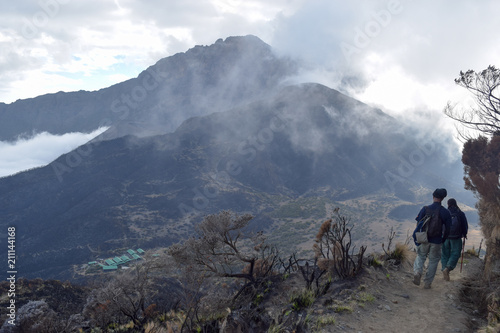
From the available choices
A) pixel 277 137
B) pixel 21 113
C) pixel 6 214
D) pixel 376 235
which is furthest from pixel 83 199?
pixel 21 113

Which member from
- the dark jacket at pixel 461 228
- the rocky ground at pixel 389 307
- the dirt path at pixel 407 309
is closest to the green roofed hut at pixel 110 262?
the rocky ground at pixel 389 307

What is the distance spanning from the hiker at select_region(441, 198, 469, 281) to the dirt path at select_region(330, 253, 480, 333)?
295 millimetres

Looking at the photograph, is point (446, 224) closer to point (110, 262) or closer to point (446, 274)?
point (446, 274)

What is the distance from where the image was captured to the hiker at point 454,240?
20.4 feet

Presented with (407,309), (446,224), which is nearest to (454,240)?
(446,224)

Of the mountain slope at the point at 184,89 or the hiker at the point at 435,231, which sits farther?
the mountain slope at the point at 184,89

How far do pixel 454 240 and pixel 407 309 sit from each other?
2.00 meters

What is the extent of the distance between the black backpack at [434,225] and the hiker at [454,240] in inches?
32.8

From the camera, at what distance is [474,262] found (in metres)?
8.15

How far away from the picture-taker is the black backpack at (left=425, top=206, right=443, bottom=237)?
5.66 m

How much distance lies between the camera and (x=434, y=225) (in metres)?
5.67

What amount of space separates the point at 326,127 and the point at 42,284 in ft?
228

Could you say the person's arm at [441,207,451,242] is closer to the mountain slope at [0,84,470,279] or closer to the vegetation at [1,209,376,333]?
the vegetation at [1,209,376,333]

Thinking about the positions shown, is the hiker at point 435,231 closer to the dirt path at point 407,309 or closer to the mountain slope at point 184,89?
the dirt path at point 407,309
